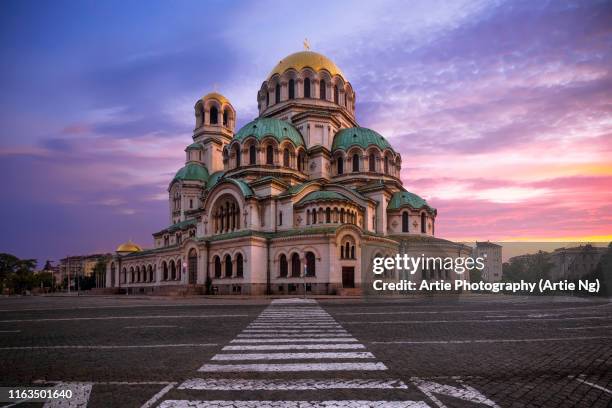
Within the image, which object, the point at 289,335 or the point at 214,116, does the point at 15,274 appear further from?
the point at 289,335

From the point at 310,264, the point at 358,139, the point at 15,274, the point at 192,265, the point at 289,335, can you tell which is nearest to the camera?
the point at 289,335

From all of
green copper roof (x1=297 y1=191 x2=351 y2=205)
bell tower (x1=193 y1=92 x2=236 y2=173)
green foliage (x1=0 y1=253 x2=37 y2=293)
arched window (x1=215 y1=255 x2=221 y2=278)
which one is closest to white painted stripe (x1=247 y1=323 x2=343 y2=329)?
green copper roof (x1=297 y1=191 x2=351 y2=205)

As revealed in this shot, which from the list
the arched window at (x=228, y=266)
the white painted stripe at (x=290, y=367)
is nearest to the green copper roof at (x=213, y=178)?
the arched window at (x=228, y=266)

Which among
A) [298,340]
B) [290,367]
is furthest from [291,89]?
[290,367]

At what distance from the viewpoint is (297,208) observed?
163 ft

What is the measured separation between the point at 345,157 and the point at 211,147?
25.1m

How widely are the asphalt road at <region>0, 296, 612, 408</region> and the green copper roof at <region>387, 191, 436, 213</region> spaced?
41598 mm

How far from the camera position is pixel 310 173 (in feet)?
190

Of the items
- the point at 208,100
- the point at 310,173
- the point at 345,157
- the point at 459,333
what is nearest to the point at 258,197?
the point at 310,173

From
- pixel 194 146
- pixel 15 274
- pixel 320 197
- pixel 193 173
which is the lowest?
pixel 15 274

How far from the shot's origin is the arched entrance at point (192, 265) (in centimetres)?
5438

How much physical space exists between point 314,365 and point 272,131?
47.5 meters

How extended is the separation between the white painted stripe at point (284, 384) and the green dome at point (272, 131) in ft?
156

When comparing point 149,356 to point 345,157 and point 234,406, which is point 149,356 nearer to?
point 234,406
